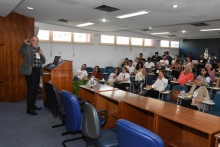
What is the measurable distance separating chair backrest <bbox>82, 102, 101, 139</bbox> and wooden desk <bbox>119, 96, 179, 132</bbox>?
69 centimetres

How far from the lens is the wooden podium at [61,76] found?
4.49 meters

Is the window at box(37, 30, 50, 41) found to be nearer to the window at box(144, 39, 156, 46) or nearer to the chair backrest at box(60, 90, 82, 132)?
the chair backrest at box(60, 90, 82, 132)

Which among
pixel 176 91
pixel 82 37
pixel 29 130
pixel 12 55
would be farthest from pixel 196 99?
pixel 82 37

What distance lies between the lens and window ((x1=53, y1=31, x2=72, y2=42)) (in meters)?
8.50

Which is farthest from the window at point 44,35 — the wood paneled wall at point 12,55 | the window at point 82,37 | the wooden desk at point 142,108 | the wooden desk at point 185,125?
the wooden desk at point 185,125

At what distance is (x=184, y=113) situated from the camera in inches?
89.7

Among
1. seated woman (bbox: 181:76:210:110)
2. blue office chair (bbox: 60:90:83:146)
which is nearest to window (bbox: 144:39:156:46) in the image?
seated woman (bbox: 181:76:210:110)

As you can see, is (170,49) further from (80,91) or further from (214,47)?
(80,91)

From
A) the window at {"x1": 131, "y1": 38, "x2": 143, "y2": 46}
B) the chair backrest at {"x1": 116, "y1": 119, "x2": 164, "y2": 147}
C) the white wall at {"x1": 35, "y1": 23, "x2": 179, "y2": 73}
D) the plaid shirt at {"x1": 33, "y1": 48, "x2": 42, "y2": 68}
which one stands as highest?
the window at {"x1": 131, "y1": 38, "x2": 143, "y2": 46}

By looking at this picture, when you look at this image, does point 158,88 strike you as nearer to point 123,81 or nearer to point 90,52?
point 123,81

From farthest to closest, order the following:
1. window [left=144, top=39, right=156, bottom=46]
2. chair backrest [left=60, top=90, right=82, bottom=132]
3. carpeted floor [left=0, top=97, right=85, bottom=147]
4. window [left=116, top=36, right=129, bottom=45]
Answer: window [left=144, top=39, right=156, bottom=46] < window [left=116, top=36, right=129, bottom=45] < carpeted floor [left=0, top=97, right=85, bottom=147] < chair backrest [left=60, top=90, right=82, bottom=132]

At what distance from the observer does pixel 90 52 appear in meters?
9.66

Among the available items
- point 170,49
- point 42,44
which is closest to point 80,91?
point 42,44

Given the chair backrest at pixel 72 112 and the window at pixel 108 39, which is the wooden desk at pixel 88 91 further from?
the window at pixel 108 39
